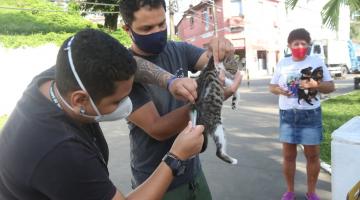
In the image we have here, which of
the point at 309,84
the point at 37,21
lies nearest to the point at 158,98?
the point at 309,84

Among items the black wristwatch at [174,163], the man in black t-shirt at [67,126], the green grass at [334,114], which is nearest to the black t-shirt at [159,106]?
the black wristwatch at [174,163]

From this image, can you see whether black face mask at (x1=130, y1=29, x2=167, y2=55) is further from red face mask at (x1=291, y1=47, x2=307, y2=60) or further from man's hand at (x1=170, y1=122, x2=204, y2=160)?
red face mask at (x1=291, y1=47, x2=307, y2=60)

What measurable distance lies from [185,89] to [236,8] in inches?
1365

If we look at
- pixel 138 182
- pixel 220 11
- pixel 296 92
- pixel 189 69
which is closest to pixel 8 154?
pixel 138 182

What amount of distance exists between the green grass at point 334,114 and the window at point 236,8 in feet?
74.2

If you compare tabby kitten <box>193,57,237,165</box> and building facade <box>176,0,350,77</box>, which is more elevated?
building facade <box>176,0,350,77</box>

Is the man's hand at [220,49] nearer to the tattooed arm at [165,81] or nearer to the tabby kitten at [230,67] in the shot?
the tabby kitten at [230,67]

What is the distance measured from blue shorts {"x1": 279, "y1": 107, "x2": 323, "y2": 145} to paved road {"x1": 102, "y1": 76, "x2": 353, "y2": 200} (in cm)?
91

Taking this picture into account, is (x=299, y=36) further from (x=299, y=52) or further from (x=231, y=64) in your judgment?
(x=231, y=64)

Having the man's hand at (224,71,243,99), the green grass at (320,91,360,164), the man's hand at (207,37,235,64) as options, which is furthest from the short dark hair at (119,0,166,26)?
the green grass at (320,91,360,164)

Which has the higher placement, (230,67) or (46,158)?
(230,67)

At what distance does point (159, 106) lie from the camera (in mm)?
2338

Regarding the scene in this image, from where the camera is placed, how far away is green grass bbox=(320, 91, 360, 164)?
6.97 meters

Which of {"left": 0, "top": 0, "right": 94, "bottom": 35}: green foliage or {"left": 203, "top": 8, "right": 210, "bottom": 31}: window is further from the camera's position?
{"left": 203, "top": 8, "right": 210, "bottom": 31}: window
